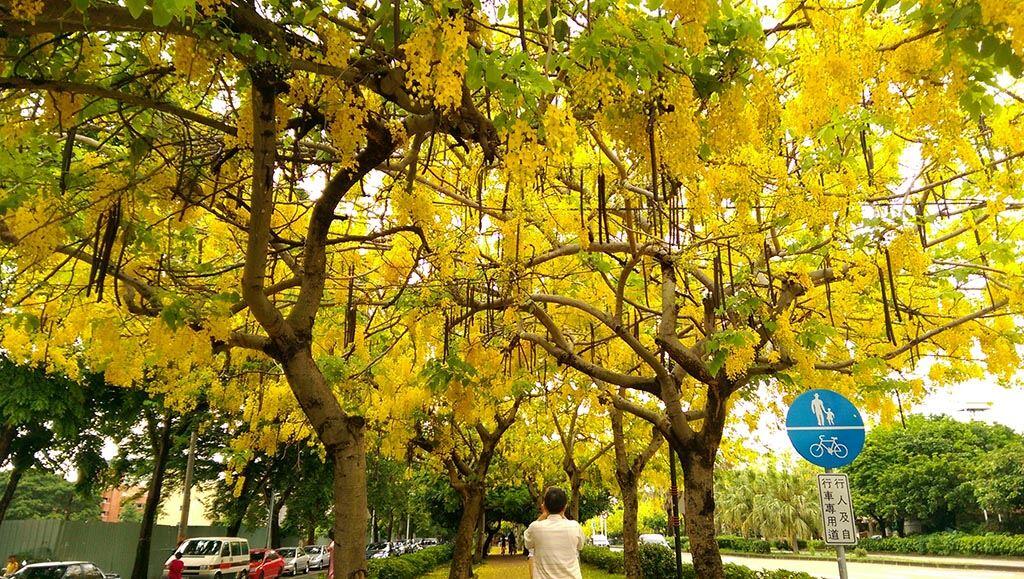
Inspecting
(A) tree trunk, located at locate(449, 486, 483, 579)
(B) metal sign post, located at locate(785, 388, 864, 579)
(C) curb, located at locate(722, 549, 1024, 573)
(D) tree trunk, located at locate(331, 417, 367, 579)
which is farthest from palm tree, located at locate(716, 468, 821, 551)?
(D) tree trunk, located at locate(331, 417, 367, 579)

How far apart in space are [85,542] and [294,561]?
5.82 m

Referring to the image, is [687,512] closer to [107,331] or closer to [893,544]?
[107,331]

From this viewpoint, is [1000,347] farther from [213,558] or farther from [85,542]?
[85,542]

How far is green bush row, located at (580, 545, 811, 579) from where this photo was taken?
918cm

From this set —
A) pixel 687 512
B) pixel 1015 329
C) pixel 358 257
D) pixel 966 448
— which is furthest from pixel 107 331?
pixel 966 448

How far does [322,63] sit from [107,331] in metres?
2.91

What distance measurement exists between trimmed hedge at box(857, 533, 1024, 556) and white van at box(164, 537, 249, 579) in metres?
24.9

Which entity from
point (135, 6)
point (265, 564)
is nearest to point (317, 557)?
point (265, 564)

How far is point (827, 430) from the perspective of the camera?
410 centimetres

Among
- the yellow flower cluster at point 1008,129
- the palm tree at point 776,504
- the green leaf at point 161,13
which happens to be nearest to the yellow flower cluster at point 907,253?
the yellow flower cluster at point 1008,129

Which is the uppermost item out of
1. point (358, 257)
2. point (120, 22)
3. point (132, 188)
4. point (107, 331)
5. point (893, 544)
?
point (358, 257)

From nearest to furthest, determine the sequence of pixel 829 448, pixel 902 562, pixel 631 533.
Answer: pixel 829 448, pixel 631 533, pixel 902 562

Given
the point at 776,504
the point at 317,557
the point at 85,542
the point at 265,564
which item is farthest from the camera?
the point at 776,504

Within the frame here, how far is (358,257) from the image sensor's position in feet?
22.8
